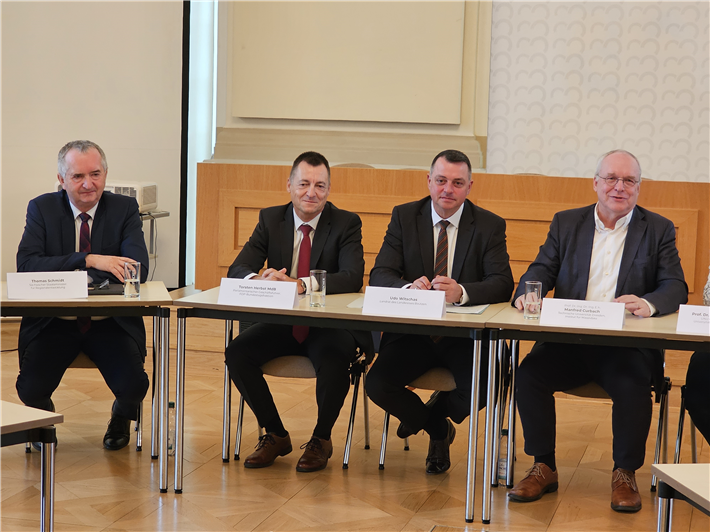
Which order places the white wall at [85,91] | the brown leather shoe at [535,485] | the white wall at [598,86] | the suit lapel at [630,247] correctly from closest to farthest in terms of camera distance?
the brown leather shoe at [535,485]
the suit lapel at [630,247]
the white wall at [85,91]
the white wall at [598,86]

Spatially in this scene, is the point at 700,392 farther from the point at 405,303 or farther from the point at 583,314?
the point at 405,303

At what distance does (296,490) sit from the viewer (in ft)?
10.1

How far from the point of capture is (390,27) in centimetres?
637

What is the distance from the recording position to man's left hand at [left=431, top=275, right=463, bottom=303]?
306cm

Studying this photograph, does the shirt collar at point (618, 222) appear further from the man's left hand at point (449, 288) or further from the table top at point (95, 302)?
the table top at point (95, 302)

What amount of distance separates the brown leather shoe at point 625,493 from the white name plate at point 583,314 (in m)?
0.67

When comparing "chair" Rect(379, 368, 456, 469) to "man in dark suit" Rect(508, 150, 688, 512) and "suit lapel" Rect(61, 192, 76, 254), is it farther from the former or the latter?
"suit lapel" Rect(61, 192, 76, 254)

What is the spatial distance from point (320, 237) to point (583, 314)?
4.24 feet

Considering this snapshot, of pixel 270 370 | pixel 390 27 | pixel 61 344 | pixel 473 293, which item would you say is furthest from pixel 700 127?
pixel 61 344

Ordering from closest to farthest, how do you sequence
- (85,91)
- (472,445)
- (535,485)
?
(472,445)
(535,485)
(85,91)

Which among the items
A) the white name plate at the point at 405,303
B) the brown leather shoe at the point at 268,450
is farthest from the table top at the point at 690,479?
the brown leather shoe at the point at 268,450

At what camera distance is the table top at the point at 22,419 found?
177 centimetres

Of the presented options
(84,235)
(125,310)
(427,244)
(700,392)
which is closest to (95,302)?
(125,310)

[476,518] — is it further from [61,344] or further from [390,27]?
[390,27]
